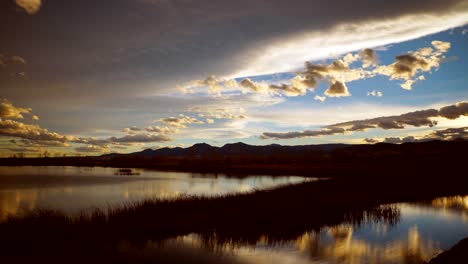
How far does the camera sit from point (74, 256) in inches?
502

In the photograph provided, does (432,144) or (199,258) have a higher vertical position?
(432,144)

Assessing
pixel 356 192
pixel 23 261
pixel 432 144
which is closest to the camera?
pixel 23 261

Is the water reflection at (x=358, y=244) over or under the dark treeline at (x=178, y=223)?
under

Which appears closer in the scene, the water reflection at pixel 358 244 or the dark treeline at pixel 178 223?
the water reflection at pixel 358 244

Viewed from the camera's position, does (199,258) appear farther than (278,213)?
No

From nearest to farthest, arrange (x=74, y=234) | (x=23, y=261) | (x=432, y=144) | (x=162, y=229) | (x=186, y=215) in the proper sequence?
(x=23, y=261) → (x=74, y=234) → (x=162, y=229) → (x=186, y=215) → (x=432, y=144)

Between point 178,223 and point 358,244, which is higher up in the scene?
point 178,223

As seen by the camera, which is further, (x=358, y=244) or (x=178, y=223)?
(x=178, y=223)

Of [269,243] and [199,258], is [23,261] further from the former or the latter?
[269,243]

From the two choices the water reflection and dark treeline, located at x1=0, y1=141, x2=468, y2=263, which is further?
dark treeline, located at x1=0, y1=141, x2=468, y2=263

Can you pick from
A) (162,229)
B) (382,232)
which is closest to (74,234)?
(162,229)

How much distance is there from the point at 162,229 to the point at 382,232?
12124 millimetres

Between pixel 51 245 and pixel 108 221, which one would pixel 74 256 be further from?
pixel 108 221

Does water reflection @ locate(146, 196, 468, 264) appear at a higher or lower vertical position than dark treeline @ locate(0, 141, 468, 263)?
lower
